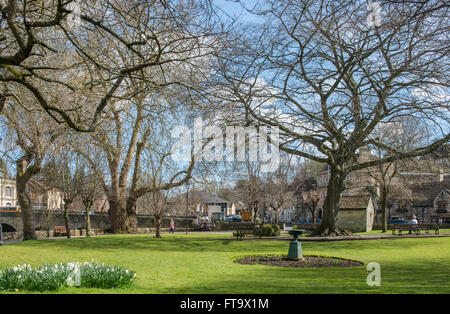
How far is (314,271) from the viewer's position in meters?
13.5

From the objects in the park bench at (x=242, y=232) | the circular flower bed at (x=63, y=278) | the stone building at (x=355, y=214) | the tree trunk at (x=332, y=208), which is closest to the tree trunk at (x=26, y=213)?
the park bench at (x=242, y=232)

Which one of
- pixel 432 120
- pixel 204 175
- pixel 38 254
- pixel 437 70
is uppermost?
pixel 437 70

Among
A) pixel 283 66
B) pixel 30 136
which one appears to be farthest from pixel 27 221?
pixel 283 66

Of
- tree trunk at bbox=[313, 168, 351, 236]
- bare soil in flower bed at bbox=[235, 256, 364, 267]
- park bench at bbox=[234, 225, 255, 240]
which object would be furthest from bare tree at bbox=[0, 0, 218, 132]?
tree trunk at bbox=[313, 168, 351, 236]

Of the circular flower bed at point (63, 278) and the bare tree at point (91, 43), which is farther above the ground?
the bare tree at point (91, 43)

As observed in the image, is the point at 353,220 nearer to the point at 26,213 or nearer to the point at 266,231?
the point at 266,231

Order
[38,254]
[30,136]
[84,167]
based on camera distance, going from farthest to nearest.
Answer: [84,167] < [38,254] < [30,136]

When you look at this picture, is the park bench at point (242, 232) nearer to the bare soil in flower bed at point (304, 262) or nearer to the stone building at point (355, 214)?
the stone building at point (355, 214)

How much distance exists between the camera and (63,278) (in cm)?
922

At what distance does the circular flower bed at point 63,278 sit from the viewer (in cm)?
902

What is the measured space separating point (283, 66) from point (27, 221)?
61.7ft

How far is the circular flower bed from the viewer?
355 inches
